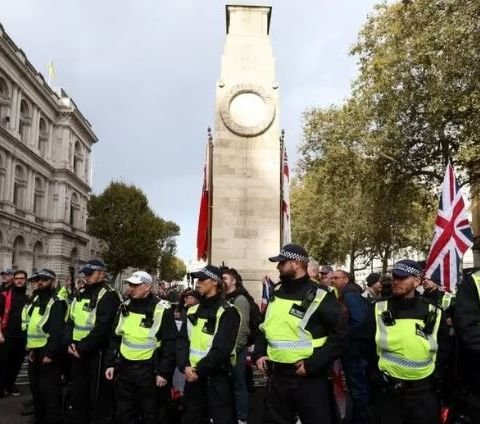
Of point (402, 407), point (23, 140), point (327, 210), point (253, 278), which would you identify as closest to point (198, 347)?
point (402, 407)

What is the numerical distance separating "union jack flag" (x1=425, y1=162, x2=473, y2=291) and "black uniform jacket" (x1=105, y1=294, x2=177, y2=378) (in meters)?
3.45

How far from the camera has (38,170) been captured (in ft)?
187

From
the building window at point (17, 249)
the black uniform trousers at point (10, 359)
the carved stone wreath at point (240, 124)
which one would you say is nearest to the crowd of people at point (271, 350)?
the black uniform trousers at point (10, 359)

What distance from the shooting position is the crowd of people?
4461 millimetres

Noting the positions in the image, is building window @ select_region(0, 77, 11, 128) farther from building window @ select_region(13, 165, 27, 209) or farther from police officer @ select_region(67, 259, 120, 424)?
police officer @ select_region(67, 259, 120, 424)

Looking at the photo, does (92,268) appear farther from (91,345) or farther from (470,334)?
(470,334)

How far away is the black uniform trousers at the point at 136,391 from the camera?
5871 mm

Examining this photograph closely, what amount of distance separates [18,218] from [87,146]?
22730 mm

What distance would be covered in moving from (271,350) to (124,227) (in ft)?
170

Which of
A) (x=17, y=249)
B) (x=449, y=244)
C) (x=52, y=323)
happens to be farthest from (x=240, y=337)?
(x=17, y=249)

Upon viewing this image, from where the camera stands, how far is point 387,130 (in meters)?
21.6

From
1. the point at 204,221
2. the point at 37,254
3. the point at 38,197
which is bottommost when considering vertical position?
the point at 204,221

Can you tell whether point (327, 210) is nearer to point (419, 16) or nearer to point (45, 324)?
point (419, 16)

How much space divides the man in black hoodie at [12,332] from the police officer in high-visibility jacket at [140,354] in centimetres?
413
